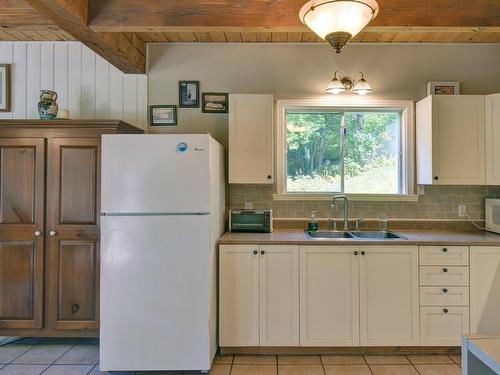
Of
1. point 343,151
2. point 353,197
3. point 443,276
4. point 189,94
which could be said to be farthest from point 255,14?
point 443,276

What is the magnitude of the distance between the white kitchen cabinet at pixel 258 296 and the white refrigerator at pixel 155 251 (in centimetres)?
27

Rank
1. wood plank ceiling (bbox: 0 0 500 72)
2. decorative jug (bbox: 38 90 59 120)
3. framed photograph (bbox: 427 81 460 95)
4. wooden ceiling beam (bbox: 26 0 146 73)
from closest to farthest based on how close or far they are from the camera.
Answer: wooden ceiling beam (bbox: 26 0 146 73) → wood plank ceiling (bbox: 0 0 500 72) → decorative jug (bbox: 38 90 59 120) → framed photograph (bbox: 427 81 460 95)

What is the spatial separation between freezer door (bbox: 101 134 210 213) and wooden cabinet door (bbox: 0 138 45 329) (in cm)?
77

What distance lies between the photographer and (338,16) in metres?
1.44

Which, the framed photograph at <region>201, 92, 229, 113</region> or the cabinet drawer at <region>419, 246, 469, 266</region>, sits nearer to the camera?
the cabinet drawer at <region>419, 246, 469, 266</region>

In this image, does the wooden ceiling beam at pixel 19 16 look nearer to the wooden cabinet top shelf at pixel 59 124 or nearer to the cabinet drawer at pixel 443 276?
the wooden cabinet top shelf at pixel 59 124

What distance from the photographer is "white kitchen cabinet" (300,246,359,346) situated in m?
2.38

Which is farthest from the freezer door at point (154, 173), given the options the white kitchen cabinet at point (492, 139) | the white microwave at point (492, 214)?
the white microwave at point (492, 214)

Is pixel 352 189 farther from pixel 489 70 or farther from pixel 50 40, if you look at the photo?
pixel 50 40

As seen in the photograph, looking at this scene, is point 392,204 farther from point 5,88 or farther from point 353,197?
point 5,88

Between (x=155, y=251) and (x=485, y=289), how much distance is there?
8.05 ft

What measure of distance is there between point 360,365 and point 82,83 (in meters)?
3.42

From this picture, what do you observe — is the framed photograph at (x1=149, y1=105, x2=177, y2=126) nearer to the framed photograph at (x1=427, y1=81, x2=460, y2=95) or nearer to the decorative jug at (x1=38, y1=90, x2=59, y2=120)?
the decorative jug at (x1=38, y1=90, x2=59, y2=120)

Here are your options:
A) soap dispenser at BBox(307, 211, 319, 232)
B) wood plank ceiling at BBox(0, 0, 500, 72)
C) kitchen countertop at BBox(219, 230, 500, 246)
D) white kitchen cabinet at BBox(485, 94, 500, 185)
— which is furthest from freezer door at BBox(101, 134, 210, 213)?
white kitchen cabinet at BBox(485, 94, 500, 185)
